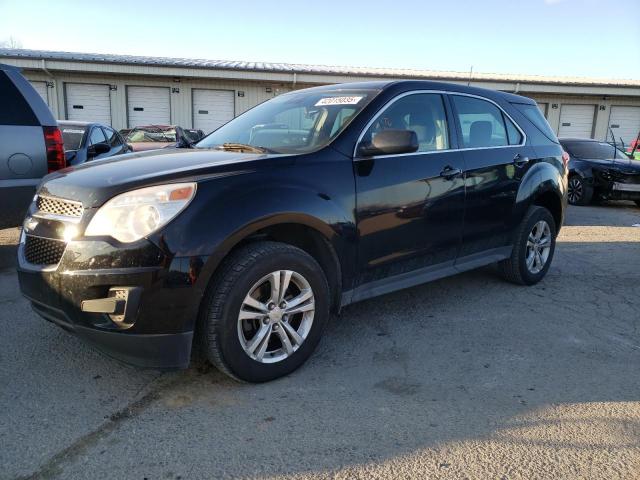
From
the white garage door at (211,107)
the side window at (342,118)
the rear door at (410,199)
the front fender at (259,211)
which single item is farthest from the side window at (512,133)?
the white garage door at (211,107)

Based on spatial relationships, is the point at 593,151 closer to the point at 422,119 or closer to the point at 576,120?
the point at 422,119

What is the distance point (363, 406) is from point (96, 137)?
6659 millimetres

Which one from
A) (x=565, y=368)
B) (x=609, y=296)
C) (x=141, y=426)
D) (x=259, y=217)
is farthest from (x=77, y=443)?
(x=609, y=296)

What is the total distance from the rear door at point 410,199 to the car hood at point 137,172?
0.68 metres

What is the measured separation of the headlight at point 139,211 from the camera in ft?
8.47

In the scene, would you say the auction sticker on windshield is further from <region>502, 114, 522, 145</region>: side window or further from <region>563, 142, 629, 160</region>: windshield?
<region>563, 142, 629, 160</region>: windshield

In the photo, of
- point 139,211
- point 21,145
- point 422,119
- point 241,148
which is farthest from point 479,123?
point 21,145

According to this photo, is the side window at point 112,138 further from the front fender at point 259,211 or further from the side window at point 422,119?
the front fender at point 259,211

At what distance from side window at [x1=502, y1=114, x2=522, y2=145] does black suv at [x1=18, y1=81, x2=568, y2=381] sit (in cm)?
30

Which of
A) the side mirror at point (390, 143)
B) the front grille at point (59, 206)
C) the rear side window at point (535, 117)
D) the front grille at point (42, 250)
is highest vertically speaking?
the rear side window at point (535, 117)

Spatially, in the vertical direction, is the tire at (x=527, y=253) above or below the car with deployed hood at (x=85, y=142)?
below

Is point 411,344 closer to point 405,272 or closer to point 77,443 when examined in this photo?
point 405,272

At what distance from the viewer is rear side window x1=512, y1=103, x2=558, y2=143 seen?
501cm

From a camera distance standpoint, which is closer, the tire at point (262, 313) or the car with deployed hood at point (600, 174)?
the tire at point (262, 313)
